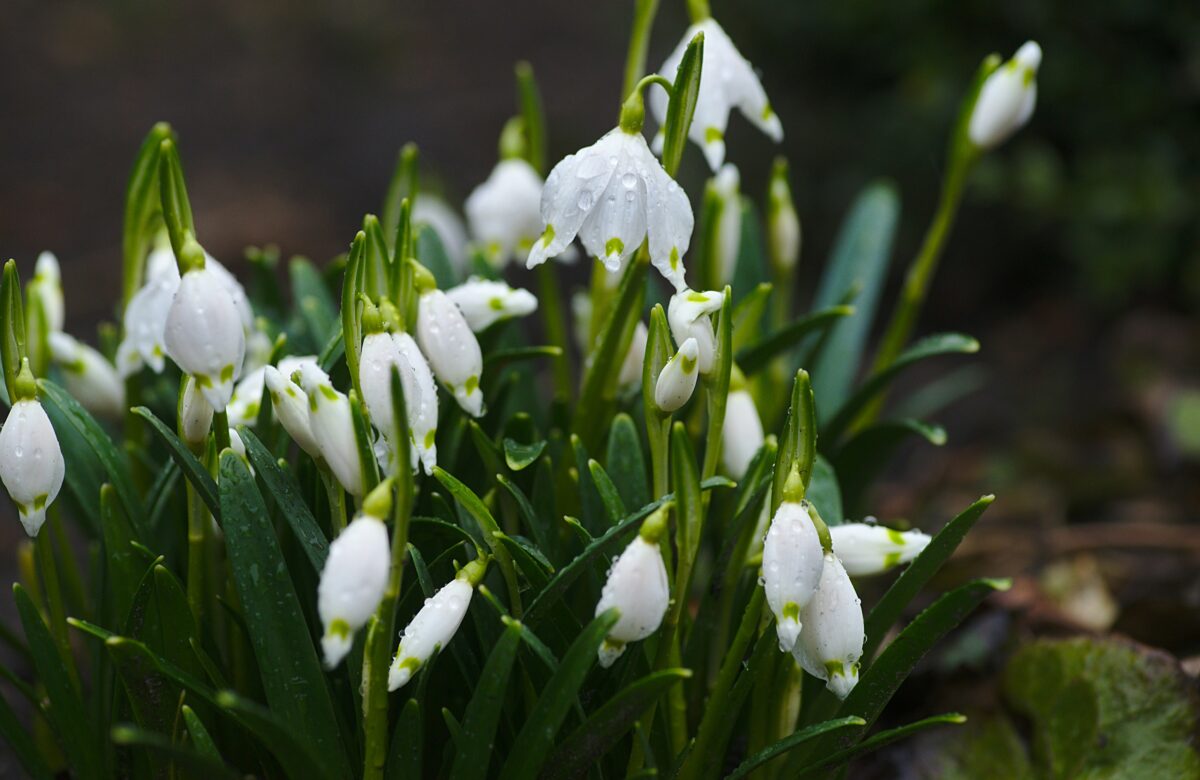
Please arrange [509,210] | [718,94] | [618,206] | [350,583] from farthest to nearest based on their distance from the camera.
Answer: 1. [509,210]
2. [718,94]
3. [618,206]
4. [350,583]

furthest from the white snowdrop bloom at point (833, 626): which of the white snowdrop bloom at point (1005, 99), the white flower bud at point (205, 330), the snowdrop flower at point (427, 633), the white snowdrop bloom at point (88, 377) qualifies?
the white snowdrop bloom at point (88, 377)

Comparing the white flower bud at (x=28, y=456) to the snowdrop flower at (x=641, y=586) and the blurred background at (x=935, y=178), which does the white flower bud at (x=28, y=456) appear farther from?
the blurred background at (x=935, y=178)

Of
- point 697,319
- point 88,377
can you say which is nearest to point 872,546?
point 697,319

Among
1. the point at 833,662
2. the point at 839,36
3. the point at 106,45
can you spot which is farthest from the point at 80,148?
the point at 833,662

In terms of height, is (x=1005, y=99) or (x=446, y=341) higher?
(x=1005, y=99)

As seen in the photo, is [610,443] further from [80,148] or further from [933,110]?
[80,148]

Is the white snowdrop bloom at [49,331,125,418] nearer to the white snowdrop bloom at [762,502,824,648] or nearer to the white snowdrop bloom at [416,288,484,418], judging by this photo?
the white snowdrop bloom at [416,288,484,418]

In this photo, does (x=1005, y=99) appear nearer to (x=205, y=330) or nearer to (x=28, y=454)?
(x=205, y=330)
